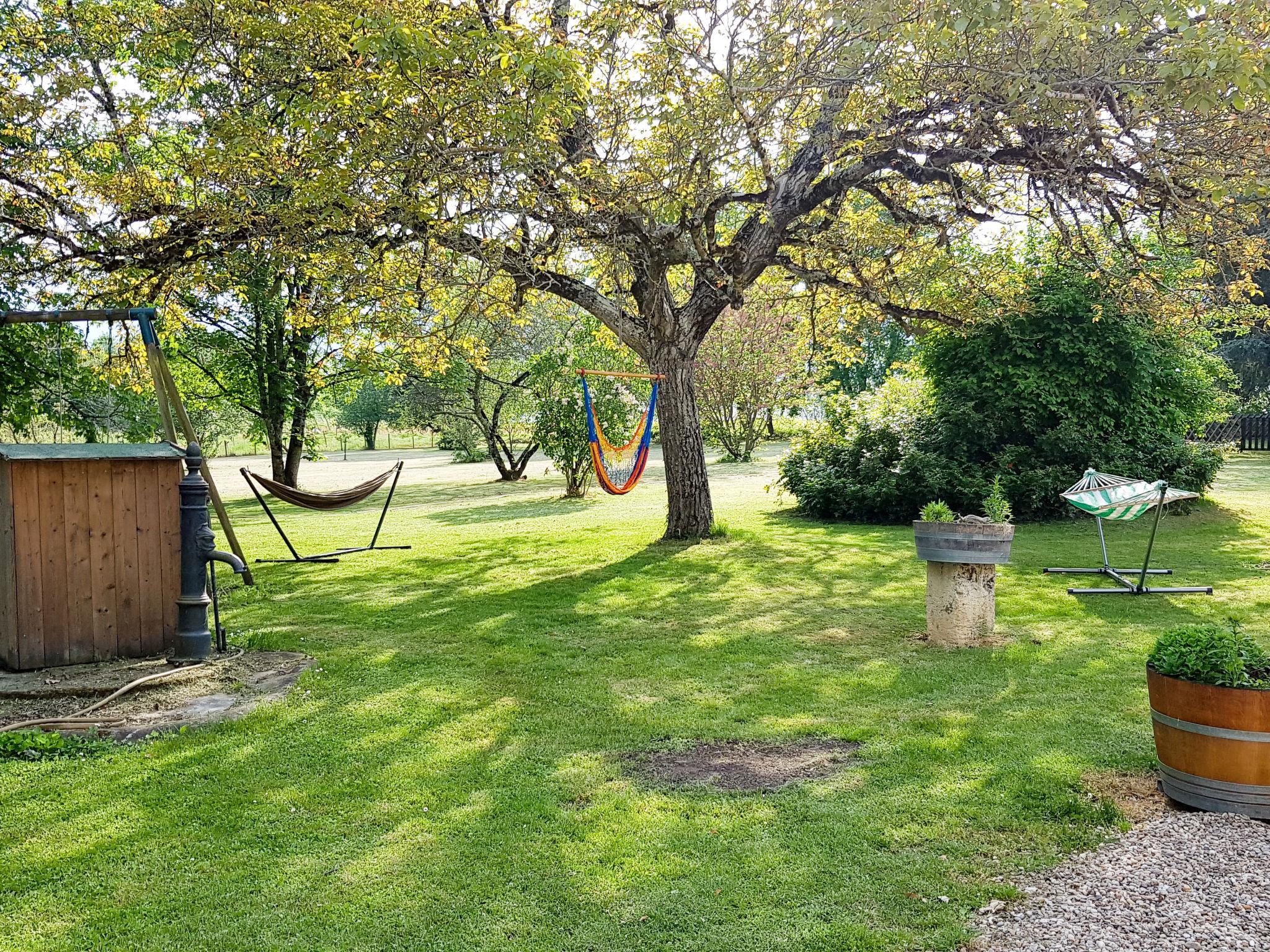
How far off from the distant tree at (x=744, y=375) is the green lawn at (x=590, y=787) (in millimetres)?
17675

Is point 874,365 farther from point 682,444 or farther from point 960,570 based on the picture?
point 960,570

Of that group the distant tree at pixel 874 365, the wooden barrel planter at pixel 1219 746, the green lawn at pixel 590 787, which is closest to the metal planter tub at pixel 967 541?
the green lawn at pixel 590 787

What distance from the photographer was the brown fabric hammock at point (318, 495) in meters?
7.20

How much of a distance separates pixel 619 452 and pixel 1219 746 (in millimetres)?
8257

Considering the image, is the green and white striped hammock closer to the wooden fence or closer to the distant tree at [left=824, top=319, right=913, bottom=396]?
the wooden fence

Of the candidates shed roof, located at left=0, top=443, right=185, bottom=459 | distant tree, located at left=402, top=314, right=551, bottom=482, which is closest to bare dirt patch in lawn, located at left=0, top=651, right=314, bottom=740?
shed roof, located at left=0, top=443, right=185, bottom=459

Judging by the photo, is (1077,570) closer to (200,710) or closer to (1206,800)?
(1206,800)

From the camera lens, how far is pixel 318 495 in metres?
7.61

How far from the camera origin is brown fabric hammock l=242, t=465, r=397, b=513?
7203 millimetres

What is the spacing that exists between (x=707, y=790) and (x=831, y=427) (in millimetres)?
9627

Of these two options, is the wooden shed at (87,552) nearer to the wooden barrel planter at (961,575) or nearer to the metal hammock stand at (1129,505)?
the wooden barrel planter at (961,575)

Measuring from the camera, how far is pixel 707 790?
3.12 meters

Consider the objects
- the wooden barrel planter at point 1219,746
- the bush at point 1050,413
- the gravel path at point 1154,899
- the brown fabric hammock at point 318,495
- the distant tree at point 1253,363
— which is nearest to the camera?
the gravel path at point 1154,899

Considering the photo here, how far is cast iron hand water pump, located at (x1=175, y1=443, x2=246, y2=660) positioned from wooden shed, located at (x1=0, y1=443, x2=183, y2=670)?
17 cm
